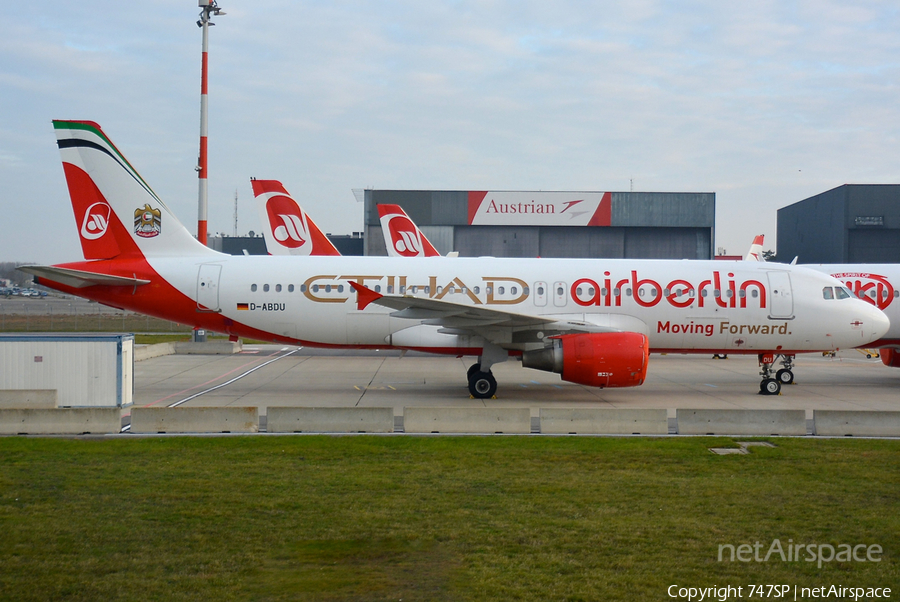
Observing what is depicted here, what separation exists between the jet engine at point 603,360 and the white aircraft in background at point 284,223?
19.5 m

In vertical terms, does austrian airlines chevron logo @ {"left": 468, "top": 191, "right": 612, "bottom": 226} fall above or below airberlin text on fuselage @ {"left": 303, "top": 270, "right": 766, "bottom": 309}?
above

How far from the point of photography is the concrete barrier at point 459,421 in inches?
494

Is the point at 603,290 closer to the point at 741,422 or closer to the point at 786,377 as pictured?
the point at 741,422

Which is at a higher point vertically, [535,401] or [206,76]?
[206,76]

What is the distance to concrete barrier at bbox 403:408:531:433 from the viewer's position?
1255 centimetres

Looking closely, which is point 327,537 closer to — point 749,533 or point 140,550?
point 140,550

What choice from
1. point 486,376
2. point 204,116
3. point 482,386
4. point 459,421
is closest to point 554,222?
point 204,116

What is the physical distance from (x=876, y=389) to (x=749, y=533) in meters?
15.2

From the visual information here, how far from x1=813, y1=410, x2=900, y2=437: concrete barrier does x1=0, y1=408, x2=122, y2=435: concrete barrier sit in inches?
482

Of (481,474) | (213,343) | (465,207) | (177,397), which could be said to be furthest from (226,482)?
(465,207)

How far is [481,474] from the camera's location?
32.0 feet

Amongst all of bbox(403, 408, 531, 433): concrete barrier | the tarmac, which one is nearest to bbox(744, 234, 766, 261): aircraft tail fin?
the tarmac
